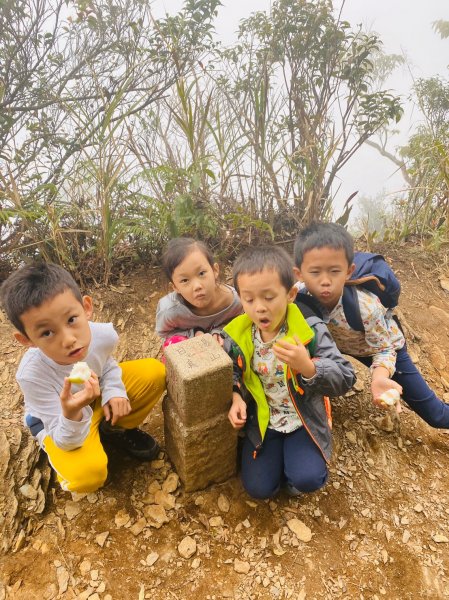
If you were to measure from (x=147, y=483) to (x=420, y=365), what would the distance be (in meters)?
2.01

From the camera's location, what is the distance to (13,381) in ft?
7.98

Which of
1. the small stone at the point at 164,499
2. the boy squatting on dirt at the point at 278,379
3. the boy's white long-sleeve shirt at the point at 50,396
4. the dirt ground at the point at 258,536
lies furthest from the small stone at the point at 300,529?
the boy's white long-sleeve shirt at the point at 50,396

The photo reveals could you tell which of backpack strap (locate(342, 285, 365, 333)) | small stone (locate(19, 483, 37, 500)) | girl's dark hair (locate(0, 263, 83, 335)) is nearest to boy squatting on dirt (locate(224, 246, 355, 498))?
backpack strap (locate(342, 285, 365, 333))

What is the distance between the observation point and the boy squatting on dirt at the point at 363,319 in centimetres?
175

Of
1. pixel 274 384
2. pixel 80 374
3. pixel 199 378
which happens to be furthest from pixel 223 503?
pixel 80 374

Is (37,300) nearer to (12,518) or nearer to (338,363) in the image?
(12,518)

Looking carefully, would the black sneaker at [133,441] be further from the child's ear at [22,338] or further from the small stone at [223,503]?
the child's ear at [22,338]

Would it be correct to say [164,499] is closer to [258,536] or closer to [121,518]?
[121,518]

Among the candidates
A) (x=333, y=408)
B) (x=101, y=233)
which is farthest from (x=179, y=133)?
(x=333, y=408)

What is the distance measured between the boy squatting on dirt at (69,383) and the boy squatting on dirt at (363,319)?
878 mm

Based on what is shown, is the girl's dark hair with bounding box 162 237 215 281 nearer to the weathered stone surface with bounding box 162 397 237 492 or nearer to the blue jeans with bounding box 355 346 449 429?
the weathered stone surface with bounding box 162 397 237 492

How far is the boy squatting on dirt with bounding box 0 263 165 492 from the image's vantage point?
1.42 m

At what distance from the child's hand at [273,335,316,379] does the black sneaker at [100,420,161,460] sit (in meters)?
0.92

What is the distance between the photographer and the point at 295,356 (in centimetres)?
145
